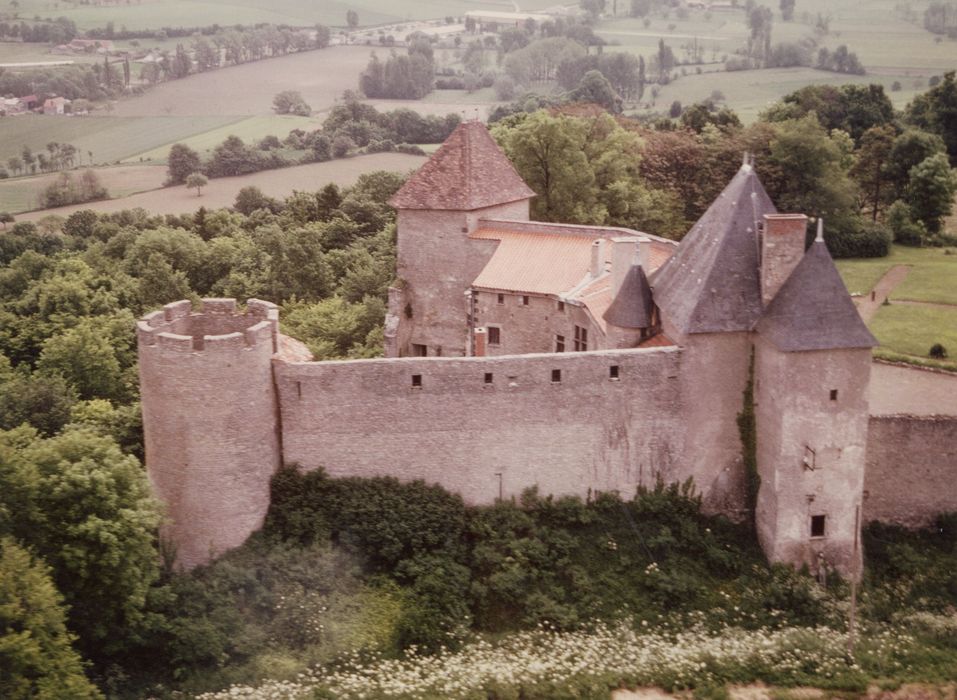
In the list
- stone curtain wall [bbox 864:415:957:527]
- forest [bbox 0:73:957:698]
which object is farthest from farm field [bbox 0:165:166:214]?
stone curtain wall [bbox 864:415:957:527]

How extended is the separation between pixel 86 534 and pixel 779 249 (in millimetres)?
20273

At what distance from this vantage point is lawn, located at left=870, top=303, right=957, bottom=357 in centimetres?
5238

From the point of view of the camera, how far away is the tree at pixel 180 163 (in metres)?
87.8

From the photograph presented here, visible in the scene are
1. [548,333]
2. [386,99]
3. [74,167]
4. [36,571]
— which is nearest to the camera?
[36,571]

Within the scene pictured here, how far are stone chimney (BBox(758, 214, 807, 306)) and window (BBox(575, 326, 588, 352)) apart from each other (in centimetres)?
797

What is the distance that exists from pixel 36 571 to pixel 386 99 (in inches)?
3055

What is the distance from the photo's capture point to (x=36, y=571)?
29.3 metres

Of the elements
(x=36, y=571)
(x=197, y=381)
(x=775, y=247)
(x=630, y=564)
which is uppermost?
(x=775, y=247)

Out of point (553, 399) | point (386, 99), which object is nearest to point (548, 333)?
point (553, 399)

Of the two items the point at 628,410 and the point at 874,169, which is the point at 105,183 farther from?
the point at 628,410

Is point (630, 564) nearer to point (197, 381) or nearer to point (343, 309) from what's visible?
point (197, 381)

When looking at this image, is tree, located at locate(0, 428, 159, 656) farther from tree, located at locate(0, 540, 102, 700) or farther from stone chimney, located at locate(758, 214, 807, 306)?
stone chimney, located at locate(758, 214, 807, 306)

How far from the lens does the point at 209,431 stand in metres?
33.7

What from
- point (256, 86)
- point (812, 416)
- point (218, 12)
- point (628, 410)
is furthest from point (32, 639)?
point (218, 12)
